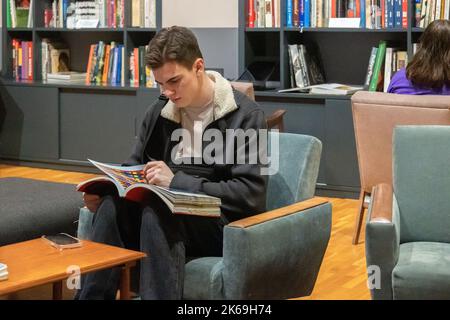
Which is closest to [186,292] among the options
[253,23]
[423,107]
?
[423,107]

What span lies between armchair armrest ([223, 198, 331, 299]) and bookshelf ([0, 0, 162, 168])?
3.25 meters

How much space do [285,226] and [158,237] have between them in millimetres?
405

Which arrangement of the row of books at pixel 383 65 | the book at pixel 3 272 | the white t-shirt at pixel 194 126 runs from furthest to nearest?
the row of books at pixel 383 65
the white t-shirt at pixel 194 126
the book at pixel 3 272

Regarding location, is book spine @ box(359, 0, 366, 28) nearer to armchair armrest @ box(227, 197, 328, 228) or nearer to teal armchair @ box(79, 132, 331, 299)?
teal armchair @ box(79, 132, 331, 299)

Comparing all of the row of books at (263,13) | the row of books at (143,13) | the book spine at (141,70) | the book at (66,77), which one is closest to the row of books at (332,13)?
the row of books at (263,13)

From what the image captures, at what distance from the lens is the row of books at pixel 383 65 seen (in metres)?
5.40

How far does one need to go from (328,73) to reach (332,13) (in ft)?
1.75

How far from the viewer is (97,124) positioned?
640cm

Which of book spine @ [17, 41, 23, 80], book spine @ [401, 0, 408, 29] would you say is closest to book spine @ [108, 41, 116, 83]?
book spine @ [17, 41, 23, 80]

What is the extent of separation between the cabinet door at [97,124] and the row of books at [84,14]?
501 millimetres

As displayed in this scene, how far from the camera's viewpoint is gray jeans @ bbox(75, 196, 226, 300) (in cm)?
274

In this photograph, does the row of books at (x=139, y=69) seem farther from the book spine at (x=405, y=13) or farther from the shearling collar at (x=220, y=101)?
the shearling collar at (x=220, y=101)

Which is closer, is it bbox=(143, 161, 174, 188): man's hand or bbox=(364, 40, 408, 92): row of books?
bbox=(143, 161, 174, 188): man's hand

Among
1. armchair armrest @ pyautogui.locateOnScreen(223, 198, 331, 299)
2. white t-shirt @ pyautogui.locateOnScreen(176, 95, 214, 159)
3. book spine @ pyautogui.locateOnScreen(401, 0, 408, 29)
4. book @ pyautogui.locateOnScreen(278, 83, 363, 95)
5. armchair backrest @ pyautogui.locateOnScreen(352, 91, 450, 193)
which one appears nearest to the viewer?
armchair armrest @ pyautogui.locateOnScreen(223, 198, 331, 299)
